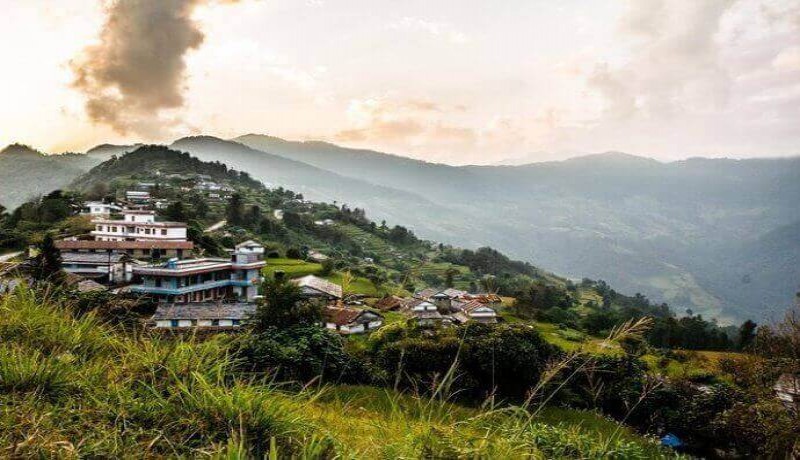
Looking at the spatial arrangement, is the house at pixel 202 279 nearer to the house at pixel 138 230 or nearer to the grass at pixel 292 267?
the grass at pixel 292 267

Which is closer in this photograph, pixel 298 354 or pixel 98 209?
pixel 298 354

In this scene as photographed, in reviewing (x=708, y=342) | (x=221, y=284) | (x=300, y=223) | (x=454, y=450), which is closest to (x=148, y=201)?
(x=300, y=223)

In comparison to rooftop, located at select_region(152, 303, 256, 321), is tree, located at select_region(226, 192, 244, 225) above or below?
above

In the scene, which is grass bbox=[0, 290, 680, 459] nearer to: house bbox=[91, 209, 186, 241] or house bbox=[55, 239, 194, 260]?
house bbox=[55, 239, 194, 260]

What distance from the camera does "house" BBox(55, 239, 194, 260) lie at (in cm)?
3703

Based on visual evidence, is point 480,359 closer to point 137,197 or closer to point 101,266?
point 101,266

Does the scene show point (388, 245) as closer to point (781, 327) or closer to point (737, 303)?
point (781, 327)

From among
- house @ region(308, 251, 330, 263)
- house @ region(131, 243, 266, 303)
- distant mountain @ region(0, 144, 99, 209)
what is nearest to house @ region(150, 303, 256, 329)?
house @ region(131, 243, 266, 303)

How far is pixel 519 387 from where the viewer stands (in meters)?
13.5

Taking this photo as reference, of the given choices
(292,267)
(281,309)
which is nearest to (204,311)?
(281,309)

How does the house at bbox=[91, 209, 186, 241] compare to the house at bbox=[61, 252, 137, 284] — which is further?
the house at bbox=[91, 209, 186, 241]

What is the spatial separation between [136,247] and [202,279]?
9.71 meters

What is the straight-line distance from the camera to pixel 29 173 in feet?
438

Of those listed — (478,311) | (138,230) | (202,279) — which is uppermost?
(138,230)
